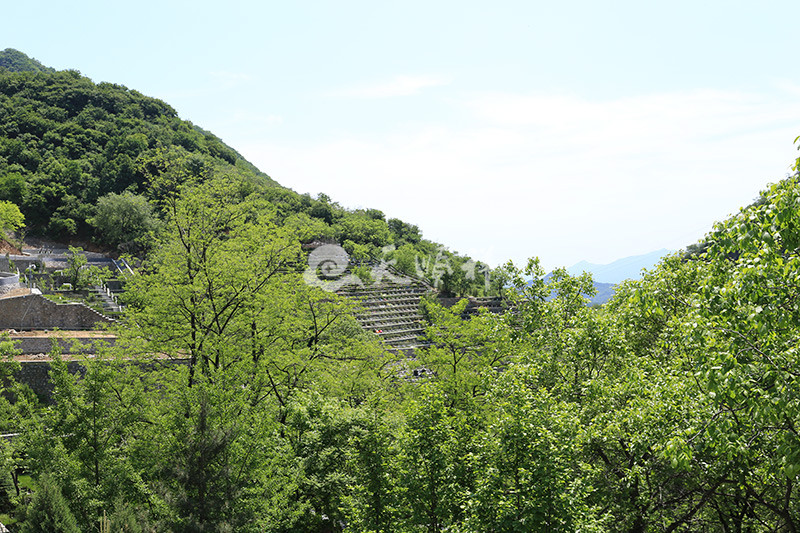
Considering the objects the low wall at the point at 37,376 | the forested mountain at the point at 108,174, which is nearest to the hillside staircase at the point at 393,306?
the forested mountain at the point at 108,174

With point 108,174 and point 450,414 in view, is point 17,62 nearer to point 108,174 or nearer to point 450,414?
point 108,174

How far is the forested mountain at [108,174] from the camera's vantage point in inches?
2260

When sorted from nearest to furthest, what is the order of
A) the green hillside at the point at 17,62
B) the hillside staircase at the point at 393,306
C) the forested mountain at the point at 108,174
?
the hillside staircase at the point at 393,306 < the forested mountain at the point at 108,174 < the green hillside at the point at 17,62

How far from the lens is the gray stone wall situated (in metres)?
27.6

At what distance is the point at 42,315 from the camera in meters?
28.7

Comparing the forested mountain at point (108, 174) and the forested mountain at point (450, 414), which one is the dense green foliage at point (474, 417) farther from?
the forested mountain at point (108, 174)

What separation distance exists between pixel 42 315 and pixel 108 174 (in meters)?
43.0

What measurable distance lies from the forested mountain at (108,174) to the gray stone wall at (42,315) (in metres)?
18.5

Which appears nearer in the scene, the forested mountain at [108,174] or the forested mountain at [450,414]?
the forested mountain at [450,414]

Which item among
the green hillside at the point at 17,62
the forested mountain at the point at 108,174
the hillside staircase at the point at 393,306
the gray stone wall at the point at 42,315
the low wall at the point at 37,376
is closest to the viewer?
the low wall at the point at 37,376

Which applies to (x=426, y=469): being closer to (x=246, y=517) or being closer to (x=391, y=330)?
(x=246, y=517)

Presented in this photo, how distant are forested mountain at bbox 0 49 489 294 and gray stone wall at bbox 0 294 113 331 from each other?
18.5m

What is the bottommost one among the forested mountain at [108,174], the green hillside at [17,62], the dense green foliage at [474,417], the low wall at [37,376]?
the low wall at [37,376]

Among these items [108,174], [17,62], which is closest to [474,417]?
[108,174]
